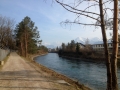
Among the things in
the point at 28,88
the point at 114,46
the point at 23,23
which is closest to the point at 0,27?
the point at 23,23

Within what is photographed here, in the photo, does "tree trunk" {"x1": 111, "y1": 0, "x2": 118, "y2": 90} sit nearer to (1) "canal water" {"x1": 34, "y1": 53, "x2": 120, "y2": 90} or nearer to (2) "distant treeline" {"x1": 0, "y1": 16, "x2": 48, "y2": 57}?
(1) "canal water" {"x1": 34, "y1": 53, "x2": 120, "y2": 90}

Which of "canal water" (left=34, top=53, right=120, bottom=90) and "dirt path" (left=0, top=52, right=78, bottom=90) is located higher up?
"dirt path" (left=0, top=52, right=78, bottom=90)

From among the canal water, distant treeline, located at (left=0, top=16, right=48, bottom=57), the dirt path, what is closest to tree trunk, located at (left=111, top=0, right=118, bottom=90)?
the dirt path

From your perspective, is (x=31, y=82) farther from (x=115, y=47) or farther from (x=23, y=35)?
(x=23, y=35)

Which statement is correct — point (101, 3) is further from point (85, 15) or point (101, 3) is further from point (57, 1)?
point (57, 1)

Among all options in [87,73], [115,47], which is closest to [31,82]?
[115,47]

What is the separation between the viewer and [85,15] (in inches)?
270

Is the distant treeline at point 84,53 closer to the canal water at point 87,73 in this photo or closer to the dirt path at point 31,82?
the canal water at point 87,73

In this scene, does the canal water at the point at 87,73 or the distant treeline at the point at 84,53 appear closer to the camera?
the canal water at the point at 87,73

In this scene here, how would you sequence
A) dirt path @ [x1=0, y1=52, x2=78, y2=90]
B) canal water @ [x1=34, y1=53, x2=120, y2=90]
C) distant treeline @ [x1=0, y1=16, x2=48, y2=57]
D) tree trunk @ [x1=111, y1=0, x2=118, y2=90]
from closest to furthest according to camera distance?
tree trunk @ [x1=111, y1=0, x2=118, y2=90] → dirt path @ [x1=0, y1=52, x2=78, y2=90] → canal water @ [x1=34, y1=53, x2=120, y2=90] → distant treeline @ [x1=0, y1=16, x2=48, y2=57]

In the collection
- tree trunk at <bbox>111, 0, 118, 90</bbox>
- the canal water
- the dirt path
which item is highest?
tree trunk at <bbox>111, 0, 118, 90</bbox>

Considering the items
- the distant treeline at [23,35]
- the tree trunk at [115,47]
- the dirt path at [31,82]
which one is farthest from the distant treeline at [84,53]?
the tree trunk at [115,47]

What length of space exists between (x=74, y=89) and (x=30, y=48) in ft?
214

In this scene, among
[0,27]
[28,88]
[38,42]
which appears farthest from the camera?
[38,42]
